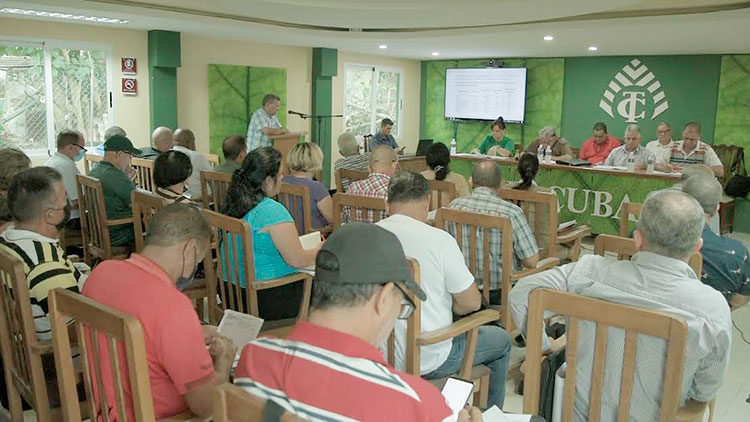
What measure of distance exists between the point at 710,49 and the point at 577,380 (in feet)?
25.7

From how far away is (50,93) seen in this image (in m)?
7.14

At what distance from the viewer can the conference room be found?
149 cm

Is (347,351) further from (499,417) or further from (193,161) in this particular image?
(193,161)

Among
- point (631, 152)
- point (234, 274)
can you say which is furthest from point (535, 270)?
point (631, 152)

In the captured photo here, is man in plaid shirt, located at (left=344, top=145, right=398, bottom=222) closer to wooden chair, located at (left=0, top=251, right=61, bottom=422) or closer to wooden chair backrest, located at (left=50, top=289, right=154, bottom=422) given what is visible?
wooden chair, located at (left=0, top=251, right=61, bottom=422)

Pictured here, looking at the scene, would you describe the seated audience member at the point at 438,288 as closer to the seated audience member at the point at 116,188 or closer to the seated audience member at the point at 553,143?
the seated audience member at the point at 116,188

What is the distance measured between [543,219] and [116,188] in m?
2.85

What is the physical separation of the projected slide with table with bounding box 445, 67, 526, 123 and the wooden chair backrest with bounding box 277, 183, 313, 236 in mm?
7516

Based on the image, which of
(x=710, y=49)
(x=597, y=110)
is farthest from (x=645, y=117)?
(x=710, y=49)

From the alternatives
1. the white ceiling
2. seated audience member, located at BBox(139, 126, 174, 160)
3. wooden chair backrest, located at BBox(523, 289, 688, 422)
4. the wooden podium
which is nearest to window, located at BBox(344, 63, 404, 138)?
the white ceiling

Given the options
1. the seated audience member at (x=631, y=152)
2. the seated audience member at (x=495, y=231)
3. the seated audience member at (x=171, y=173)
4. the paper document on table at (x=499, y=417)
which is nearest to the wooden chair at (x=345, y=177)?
the seated audience member at (x=495, y=231)

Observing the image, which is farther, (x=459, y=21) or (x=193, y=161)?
(x=459, y=21)

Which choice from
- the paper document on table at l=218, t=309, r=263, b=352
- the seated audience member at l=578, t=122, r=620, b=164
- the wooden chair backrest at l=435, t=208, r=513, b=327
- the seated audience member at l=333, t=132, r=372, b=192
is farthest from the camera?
the seated audience member at l=578, t=122, r=620, b=164

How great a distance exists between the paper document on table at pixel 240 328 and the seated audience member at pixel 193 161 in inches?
118
